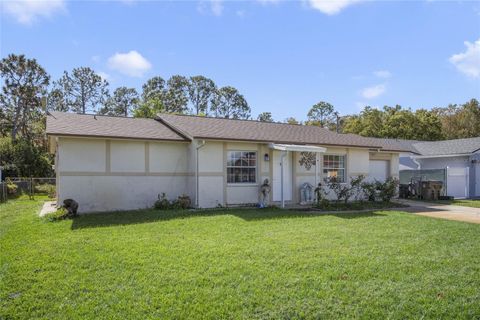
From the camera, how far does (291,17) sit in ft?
45.3

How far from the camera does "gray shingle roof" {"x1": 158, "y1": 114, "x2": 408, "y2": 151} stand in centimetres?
1427

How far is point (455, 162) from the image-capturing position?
2288 cm

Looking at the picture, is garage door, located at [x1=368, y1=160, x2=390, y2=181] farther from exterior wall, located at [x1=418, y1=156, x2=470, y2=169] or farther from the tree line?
the tree line

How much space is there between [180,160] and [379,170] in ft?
36.3

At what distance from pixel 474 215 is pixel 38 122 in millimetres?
41406

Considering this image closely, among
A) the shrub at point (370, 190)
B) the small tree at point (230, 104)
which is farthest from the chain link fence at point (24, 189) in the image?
the small tree at point (230, 104)

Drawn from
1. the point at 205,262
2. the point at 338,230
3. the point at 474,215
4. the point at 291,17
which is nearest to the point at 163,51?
the point at 291,17

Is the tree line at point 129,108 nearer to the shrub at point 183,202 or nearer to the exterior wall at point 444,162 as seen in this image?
the exterior wall at point 444,162

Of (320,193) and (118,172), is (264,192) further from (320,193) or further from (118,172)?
(118,172)

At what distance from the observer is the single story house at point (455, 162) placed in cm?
2148

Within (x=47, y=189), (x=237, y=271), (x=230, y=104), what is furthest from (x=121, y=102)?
(x=237, y=271)

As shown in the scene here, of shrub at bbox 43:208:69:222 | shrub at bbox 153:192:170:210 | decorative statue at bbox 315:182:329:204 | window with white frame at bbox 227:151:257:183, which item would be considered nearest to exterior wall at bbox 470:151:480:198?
decorative statue at bbox 315:182:329:204

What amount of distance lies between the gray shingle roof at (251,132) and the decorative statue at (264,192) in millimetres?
1796

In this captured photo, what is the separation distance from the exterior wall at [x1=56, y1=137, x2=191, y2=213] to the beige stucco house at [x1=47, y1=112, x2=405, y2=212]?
3cm
